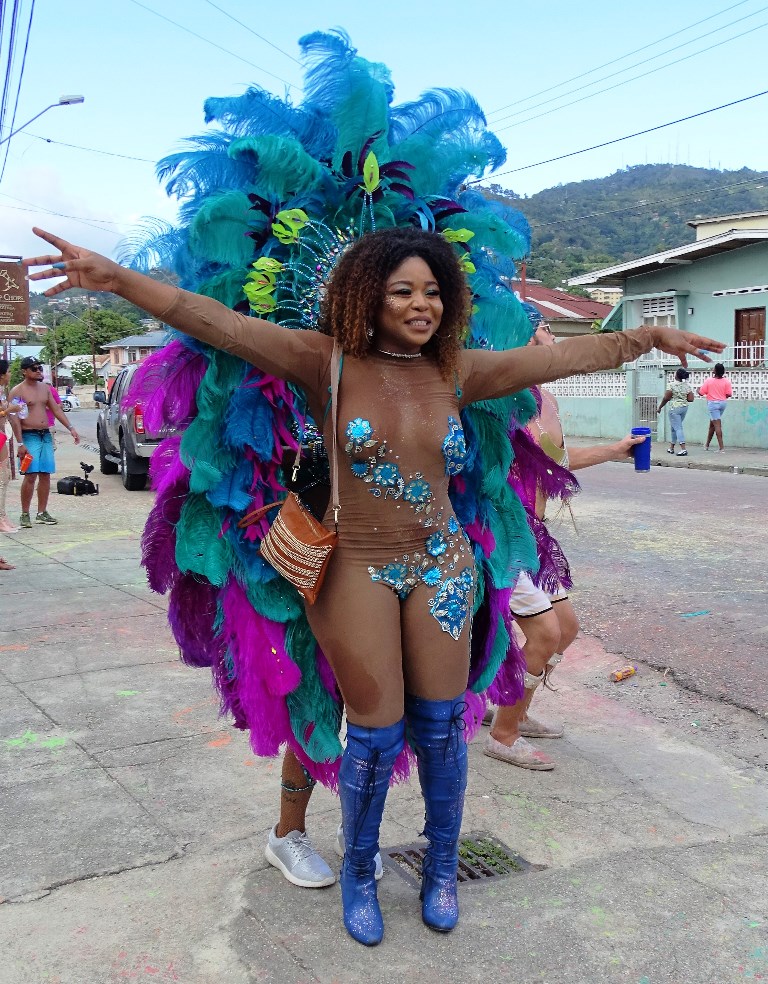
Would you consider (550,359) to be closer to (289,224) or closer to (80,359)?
(289,224)

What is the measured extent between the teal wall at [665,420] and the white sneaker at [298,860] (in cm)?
1879

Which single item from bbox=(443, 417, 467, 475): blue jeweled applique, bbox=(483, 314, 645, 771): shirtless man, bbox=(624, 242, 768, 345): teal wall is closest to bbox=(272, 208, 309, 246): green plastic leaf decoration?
bbox=(443, 417, 467, 475): blue jeweled applique

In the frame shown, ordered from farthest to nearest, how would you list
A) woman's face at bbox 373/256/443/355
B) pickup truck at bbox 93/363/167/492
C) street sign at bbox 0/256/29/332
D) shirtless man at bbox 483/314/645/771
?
street sign at bbox 0/256/29/332 < pickup truck at bbox 93/363/167/492 < shirtless man at bbox 483/314/645/771 < woman's face at bbox 373/256/443/355

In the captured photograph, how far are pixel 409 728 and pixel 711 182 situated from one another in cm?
15541

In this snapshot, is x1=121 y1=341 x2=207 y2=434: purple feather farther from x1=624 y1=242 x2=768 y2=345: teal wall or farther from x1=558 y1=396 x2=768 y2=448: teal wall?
x1=624 y1=242 x2=768 y2=345: teal wall

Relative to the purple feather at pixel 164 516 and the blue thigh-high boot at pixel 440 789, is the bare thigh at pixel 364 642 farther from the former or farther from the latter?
the purple feather at pixel 164 516

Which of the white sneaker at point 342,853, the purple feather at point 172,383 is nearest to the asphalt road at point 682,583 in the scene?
the white sneaker at point 342,853

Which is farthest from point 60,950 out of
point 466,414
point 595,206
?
point 595,206

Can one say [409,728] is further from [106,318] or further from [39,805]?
[106,318]

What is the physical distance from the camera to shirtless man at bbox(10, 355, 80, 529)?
10253mm

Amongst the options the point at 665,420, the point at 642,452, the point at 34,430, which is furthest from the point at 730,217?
the point at 642,452

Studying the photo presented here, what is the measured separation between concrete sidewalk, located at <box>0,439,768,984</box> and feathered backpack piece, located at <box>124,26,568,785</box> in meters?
0.52

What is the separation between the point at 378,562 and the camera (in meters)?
2.64

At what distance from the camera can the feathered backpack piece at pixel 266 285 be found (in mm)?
2896
